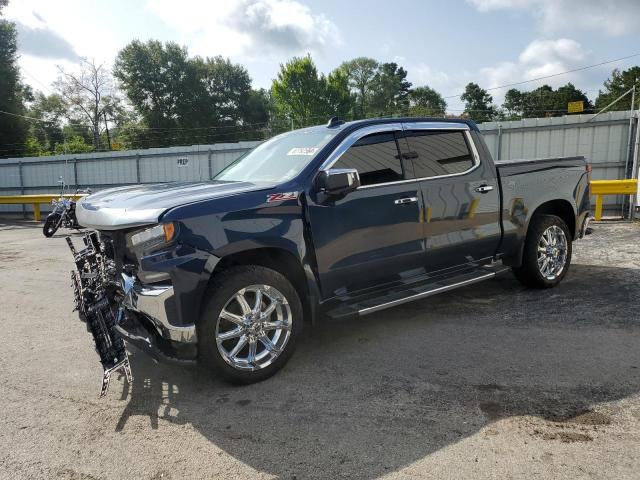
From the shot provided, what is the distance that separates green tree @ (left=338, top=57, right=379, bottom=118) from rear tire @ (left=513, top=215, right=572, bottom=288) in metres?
79.0

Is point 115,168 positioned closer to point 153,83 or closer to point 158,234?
point 158,234

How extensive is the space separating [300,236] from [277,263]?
28 centimetres

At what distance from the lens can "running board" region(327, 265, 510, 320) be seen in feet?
12.5

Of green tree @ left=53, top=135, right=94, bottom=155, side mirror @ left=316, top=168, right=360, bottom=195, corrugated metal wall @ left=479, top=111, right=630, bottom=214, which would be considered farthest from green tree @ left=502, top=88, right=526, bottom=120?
side mirror @ left=316, top=168, right=360, bottom=195

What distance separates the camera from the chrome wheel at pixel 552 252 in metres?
5.48

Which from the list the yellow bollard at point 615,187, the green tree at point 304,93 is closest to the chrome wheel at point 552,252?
the yellow bollard at point 615,187

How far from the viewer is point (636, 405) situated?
2998 mm

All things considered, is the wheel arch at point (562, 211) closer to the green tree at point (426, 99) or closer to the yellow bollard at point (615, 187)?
the yellow bollard at point (615, 187)

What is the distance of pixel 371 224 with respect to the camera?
13.0ft

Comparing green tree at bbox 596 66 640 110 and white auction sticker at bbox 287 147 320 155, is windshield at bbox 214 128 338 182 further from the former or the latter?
green tree at bbox 596 66 640 110

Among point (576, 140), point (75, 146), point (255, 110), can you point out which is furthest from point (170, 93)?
point (576, 140)

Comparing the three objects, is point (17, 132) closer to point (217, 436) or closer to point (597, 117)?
point (597, 117)

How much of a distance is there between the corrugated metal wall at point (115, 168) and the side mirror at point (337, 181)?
13598 millimetres

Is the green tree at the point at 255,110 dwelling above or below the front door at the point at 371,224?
above
